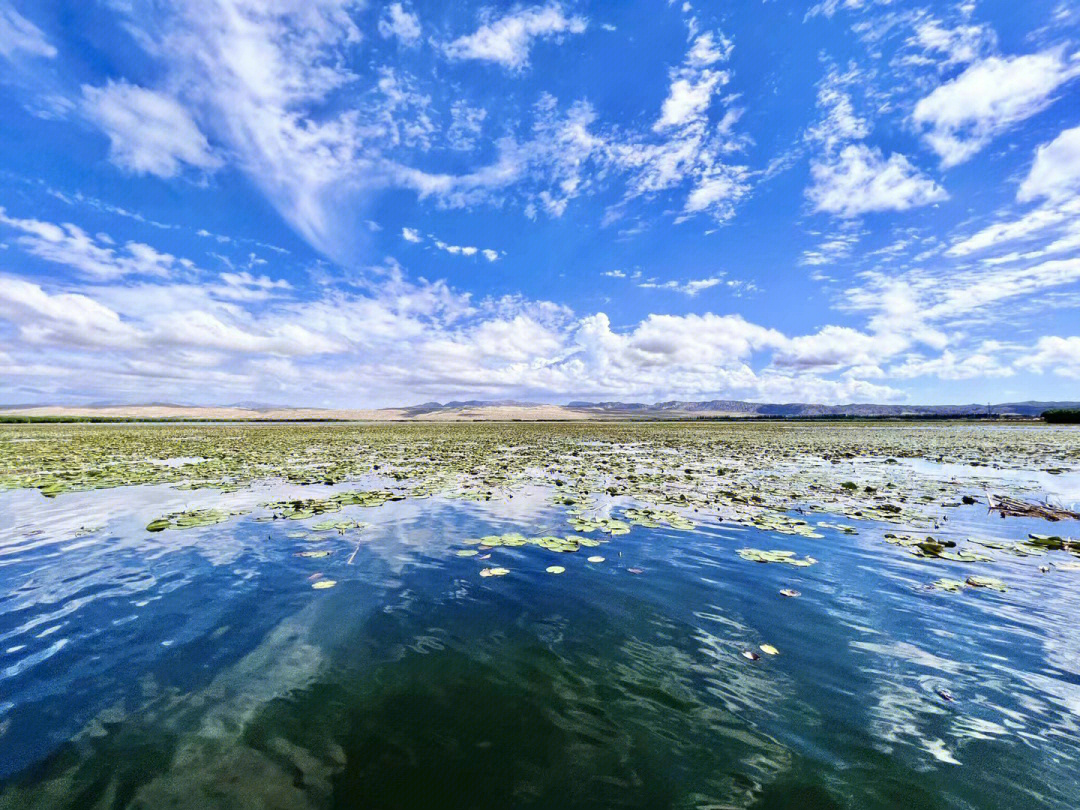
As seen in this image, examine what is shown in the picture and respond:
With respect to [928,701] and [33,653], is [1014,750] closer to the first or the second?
[928,701]

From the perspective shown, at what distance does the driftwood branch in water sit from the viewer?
40.9ft

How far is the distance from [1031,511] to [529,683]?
16.0m

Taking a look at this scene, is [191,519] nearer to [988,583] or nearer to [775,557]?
[775,557]

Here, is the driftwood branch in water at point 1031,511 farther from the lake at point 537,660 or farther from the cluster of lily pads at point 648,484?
the cluster of lily pads at point 648,484

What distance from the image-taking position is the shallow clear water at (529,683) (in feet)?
12.4

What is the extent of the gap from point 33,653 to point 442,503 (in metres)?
9.84

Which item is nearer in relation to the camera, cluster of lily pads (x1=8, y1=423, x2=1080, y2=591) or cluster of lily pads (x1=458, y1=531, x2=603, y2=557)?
cluster of lily pads (x1=458, y1=531, x2=603, y2=557)

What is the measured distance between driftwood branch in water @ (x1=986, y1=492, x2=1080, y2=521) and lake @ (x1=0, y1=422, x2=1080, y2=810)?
0.90 ft

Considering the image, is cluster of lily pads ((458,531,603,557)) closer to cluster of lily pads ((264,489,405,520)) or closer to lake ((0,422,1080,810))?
lake ((0,422,1080,810))

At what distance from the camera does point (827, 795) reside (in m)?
3.68

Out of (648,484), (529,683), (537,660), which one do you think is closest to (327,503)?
(537,660)

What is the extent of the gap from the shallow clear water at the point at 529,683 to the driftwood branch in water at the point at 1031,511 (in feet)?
17.1

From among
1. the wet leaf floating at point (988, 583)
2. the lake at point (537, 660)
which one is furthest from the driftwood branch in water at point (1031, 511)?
the wet leaf floating at point (988, 583)

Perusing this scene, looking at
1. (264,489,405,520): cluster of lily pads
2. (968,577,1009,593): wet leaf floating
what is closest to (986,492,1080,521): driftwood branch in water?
(968,577,1009,593): wet leaf floating
